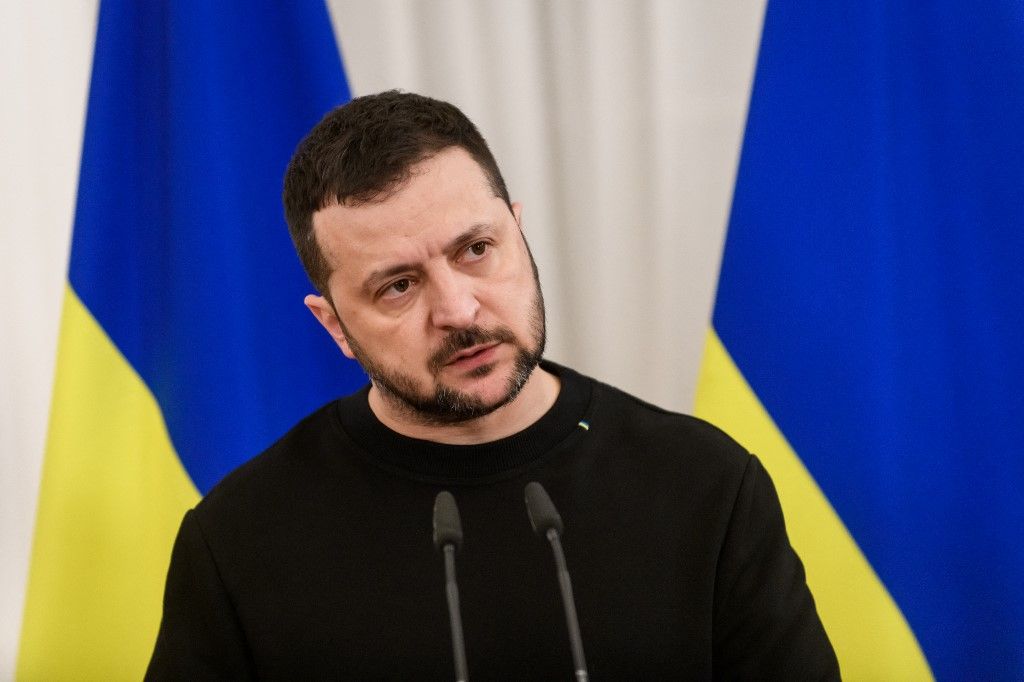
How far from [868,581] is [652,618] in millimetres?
670

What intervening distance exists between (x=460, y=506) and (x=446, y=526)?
46 centimetres

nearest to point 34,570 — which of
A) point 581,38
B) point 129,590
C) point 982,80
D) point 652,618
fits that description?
point 129,590

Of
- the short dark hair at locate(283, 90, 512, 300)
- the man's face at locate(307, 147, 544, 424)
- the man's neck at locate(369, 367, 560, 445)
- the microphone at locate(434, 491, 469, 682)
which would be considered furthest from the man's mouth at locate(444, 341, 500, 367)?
the microphone at locate(434, 491, 469, 682)

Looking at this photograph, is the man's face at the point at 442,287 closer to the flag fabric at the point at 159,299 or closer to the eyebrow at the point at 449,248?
the eyebrow at the point at 449,248

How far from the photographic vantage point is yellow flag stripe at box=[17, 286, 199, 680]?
193cm

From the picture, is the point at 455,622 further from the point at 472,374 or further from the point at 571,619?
the point at 472,374

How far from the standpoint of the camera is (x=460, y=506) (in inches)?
55.4

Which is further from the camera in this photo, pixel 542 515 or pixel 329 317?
pixel 329 317

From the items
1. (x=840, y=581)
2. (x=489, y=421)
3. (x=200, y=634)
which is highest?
(x=489, y=421)

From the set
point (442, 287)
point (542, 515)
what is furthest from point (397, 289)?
point (542, 515)

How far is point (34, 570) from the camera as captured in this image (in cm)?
192

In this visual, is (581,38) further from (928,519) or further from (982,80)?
(928,519)

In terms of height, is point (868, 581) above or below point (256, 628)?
below

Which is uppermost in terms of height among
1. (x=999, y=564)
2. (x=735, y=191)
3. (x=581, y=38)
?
(x=581, y=38)
